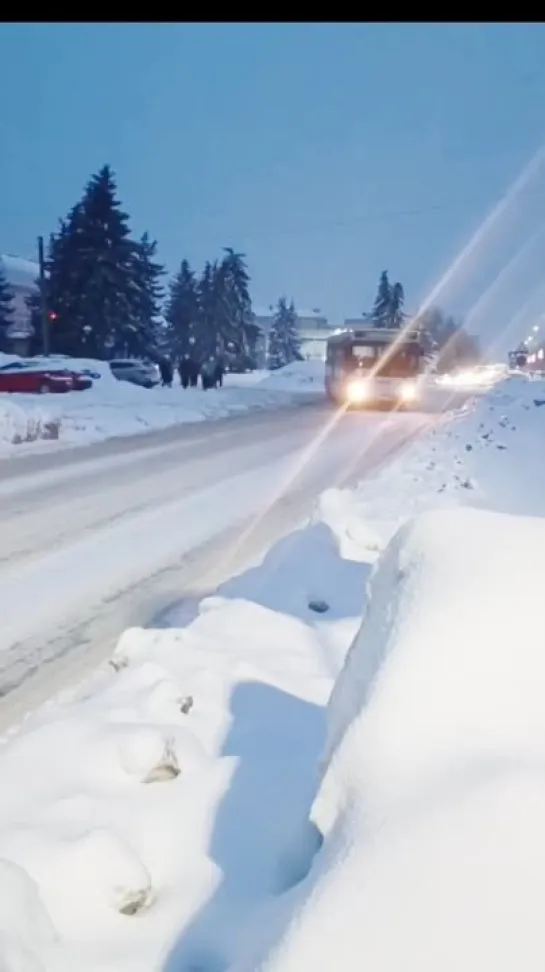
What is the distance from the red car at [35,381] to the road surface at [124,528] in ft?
45.2

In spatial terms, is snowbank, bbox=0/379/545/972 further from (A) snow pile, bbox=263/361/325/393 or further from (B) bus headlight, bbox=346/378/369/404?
(A) snow pile, bbox=263/361/325/393

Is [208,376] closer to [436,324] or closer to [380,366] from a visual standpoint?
[380,366]

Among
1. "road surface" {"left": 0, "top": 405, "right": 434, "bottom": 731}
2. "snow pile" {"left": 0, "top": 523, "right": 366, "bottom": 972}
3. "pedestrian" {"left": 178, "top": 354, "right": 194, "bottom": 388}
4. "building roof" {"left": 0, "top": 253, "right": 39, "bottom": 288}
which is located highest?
"building roof" {"left": 0, "top": 253, "right": 39, "bottom": 288}

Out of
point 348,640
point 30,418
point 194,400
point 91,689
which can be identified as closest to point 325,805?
point 91,689

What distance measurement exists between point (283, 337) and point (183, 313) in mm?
21599

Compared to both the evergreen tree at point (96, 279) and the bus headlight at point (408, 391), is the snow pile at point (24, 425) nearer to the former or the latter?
the bus headlight at point (408, 391)

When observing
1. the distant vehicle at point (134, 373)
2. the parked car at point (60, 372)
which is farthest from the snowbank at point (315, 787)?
the distant vehicle at point (134, 373)

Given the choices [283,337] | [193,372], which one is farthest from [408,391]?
[283,337]

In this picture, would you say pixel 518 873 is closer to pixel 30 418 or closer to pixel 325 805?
pixel 325 805

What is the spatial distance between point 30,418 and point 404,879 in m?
16.2

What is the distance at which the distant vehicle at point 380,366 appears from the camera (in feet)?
90.0

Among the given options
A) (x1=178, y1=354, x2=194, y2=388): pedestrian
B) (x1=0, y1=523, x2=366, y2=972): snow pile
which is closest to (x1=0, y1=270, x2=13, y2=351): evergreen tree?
(x1=178, y1=354, x2=194, y2=388): pedestrian

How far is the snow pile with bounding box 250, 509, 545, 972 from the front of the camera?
4.87ft

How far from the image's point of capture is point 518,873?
5.05 ft
